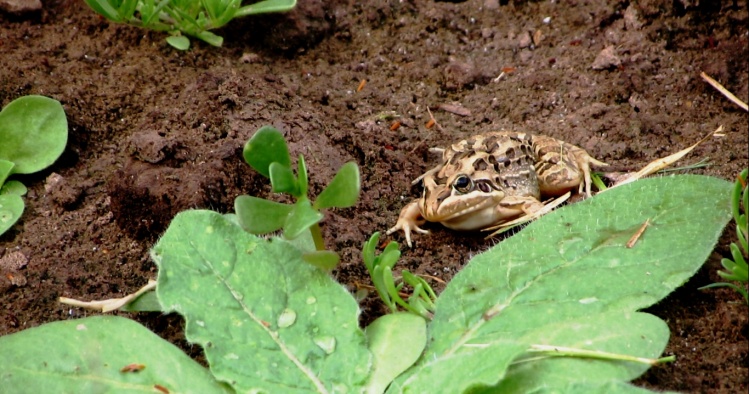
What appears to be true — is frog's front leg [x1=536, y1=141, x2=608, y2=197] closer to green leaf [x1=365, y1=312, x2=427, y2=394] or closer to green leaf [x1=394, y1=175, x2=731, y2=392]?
green leaf [x1=394, y1=175, x2=731, y2=392]

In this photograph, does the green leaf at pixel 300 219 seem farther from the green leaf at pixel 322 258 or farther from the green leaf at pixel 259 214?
the green leaf at pixel 322 258

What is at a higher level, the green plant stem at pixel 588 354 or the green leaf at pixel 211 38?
the green plant stem at pixel 588 354

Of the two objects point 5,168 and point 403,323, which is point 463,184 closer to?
point 403,323

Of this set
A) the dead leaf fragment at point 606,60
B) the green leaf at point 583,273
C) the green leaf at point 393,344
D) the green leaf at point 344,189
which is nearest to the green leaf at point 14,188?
the green leaf at point 344,189

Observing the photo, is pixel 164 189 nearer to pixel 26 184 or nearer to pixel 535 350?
pixel 26 184

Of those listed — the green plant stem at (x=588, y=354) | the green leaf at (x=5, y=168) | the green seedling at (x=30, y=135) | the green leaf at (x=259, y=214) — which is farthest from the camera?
the green seedling at (x=30, y=135)

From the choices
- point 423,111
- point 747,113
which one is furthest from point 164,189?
point 747,113

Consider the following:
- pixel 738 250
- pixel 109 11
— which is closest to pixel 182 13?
pixel 109 11

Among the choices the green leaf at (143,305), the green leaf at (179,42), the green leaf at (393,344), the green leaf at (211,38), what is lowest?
the green leaf at (143,305)
